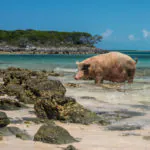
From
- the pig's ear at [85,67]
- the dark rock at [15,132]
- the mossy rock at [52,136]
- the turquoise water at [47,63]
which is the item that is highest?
the pig's ear at [85,67]

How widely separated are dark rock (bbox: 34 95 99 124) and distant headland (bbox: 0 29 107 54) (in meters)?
144

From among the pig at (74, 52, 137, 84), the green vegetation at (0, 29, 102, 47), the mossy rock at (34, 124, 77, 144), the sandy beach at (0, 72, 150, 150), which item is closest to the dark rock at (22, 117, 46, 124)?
the sandy beach at (0, 72, 150, 150)

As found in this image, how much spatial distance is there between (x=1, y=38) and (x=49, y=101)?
17369 cm

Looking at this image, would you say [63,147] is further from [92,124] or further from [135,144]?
[92,124]

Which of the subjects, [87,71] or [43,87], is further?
[87,71]

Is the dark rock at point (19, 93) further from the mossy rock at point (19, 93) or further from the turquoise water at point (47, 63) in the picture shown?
the turquoise water at point (47, 63)

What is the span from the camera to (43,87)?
1113cm

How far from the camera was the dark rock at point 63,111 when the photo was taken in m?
8.34

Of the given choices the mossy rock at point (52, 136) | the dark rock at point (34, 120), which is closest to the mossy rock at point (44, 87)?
the dark rock at point (34, 120)

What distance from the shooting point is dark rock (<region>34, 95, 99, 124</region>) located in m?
8.34

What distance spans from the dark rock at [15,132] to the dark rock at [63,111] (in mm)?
1542

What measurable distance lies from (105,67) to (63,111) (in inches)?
340

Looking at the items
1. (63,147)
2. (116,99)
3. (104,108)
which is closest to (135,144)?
(63,147)

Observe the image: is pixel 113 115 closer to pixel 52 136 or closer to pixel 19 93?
pixel 52 136
